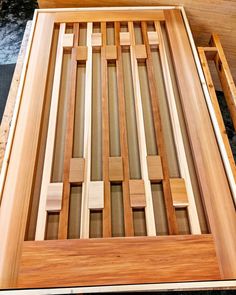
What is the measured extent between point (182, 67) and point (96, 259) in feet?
2.42

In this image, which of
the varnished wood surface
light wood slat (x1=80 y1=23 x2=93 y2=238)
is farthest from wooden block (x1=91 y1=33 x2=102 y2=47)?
the varnished wood surface

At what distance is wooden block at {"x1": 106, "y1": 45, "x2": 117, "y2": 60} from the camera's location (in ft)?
3.56

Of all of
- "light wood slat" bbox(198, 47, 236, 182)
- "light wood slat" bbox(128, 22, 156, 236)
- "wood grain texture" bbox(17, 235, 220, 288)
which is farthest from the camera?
"light wood slat" bbox(198, 47, 236, 182)

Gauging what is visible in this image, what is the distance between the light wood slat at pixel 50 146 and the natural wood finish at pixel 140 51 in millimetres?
293

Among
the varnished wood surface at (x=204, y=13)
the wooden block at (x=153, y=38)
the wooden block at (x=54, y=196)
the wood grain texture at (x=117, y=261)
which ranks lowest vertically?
the wood grain texture at (x=117, y=261)

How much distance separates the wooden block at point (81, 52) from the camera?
108 centimetres

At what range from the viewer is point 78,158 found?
2.73ft

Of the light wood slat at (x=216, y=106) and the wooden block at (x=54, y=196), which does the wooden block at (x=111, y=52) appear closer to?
the light wood slat at (x=216, y=106)

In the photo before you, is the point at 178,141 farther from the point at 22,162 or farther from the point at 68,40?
the point at 68,40

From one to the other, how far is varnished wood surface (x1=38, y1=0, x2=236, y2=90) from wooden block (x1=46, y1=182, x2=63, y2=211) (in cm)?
92

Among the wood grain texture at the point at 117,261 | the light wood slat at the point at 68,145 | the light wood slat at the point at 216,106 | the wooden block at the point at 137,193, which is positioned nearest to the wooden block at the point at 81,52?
the light wood slat at the point at 68,145

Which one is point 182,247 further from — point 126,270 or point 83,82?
point 83,82

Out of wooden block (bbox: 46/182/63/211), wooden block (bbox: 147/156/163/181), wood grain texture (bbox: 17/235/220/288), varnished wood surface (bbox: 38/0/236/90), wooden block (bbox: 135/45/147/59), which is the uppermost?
varnished wood surface (bbox: 38/0/236/90)

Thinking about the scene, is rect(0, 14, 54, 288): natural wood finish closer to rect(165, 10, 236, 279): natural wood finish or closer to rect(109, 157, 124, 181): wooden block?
rect(109, 157, 124, 181): wooden block
